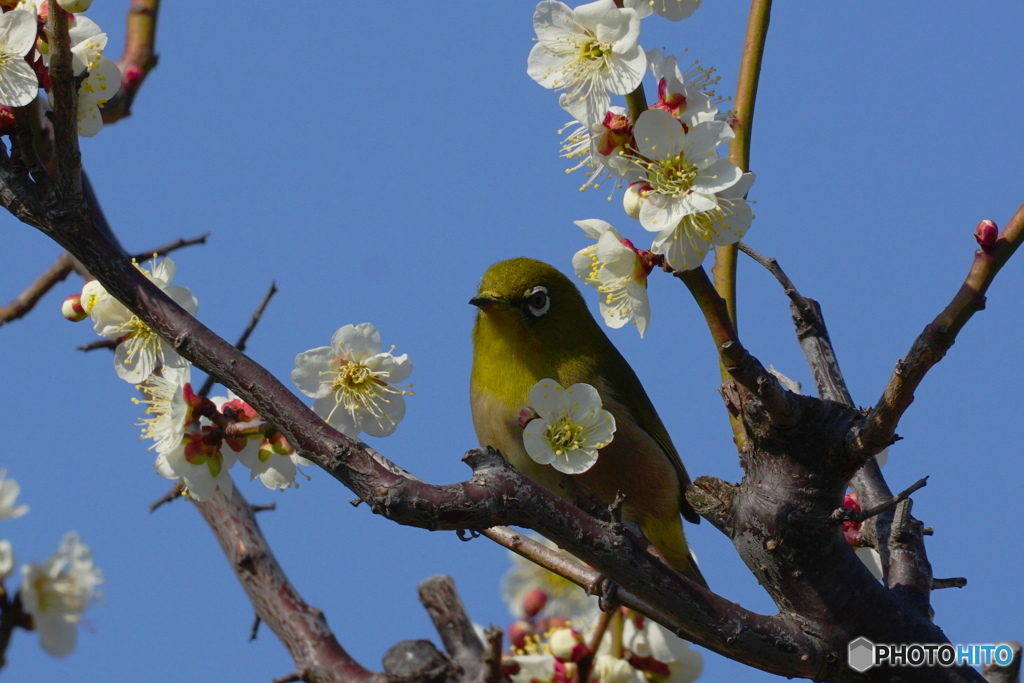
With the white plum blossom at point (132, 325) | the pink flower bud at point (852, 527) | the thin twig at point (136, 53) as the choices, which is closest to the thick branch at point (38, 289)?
the thin twig at point (136, 53)

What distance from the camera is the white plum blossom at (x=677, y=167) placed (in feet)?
8.36

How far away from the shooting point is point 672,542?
5156 mm

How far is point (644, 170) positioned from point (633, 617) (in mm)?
2664

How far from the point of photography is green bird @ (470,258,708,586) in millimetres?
4867

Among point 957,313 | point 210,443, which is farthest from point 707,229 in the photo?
point 210,443

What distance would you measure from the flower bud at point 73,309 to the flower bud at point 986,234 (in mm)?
2981

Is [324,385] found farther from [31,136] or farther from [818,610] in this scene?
[818,610]

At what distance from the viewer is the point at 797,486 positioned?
120 inches

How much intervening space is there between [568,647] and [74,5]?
10.3 ft

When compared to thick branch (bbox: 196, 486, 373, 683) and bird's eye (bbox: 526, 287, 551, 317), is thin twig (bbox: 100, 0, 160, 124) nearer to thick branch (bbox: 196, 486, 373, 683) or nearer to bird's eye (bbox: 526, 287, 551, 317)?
thick branch (bbox: 196, 486, 373, 683)

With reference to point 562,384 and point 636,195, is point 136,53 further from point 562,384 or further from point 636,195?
point 636,195

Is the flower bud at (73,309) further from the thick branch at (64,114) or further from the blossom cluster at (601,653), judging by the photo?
the blossom cluster at (601,653)

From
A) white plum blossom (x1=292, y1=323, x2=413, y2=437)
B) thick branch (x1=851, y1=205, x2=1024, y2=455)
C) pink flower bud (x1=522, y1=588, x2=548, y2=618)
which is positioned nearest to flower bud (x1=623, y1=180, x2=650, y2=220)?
thick branch (x1=851, y1=205, x2=1024, y2=455)

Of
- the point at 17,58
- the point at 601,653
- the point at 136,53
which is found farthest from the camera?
the point at 136,53
